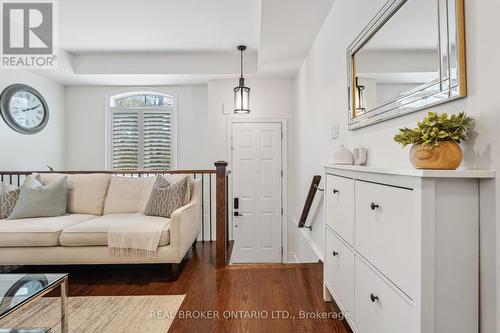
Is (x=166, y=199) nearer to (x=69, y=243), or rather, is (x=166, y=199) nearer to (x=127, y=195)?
(x=127, y=195)

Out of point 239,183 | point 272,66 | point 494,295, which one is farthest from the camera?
point 239,183

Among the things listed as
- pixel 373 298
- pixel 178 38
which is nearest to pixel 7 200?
pixel 178 38

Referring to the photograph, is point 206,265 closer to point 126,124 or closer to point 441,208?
point 441,208

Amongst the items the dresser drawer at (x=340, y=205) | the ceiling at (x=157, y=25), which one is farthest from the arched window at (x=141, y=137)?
the dresser drawer at (x=340, y=205)

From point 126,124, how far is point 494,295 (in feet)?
16.9

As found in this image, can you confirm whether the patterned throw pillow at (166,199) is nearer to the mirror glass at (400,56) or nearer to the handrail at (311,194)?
the handrail at (311,194)

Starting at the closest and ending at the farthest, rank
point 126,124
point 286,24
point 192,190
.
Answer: point 286,24, point 192,190, point 126,124

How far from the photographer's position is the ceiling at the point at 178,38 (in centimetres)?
296

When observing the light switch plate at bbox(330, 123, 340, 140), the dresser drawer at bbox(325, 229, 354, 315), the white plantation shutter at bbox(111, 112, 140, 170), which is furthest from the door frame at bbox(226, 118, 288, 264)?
the dresser drawer at bbox(325, 229, 354, 315)

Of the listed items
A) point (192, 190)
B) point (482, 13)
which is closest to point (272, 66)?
point (192, 190)

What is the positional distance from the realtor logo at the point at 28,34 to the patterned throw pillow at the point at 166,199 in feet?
7.40

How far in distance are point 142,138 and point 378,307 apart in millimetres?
4593

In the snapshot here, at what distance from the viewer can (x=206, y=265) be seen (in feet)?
10.0

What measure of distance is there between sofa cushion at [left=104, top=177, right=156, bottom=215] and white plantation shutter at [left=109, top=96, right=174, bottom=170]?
152 centimetres
